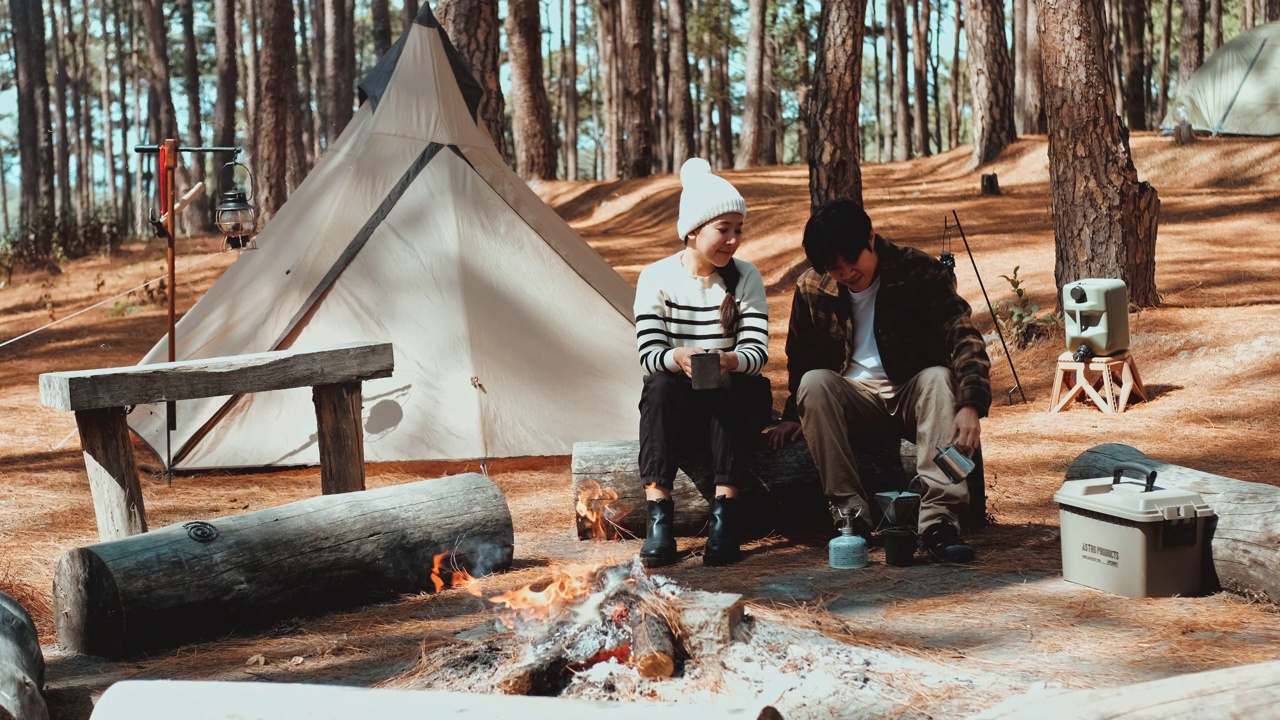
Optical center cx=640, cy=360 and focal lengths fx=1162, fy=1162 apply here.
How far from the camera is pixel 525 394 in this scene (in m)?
6.53

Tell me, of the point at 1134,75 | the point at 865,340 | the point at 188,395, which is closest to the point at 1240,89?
the point at 1134,75

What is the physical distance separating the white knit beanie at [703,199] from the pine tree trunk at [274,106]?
12134 mm

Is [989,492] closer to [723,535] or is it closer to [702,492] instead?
[702,492]

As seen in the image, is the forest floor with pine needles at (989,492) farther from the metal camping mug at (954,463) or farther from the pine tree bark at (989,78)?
the pine tree bark at (989,78)

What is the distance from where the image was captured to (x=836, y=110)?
1023cm

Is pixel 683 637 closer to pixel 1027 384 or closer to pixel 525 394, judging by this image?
pixel 525 394

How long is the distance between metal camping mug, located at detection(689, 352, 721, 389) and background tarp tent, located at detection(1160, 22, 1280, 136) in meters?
13.8

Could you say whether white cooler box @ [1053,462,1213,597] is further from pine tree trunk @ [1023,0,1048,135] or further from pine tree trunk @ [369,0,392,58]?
pine tree trunk @ [369,0,392,58]

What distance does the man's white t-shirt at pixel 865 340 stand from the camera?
4.57m

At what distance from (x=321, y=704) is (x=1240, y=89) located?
639 inches

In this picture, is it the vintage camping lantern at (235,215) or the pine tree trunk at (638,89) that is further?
the pine tree trunk at (638,89)

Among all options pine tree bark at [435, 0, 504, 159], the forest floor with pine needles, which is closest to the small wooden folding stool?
the forest floor with pine needles

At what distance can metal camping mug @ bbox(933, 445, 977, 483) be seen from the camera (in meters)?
4.23

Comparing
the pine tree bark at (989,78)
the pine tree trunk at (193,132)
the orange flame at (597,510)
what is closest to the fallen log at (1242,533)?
the orange flame at (597,510)
